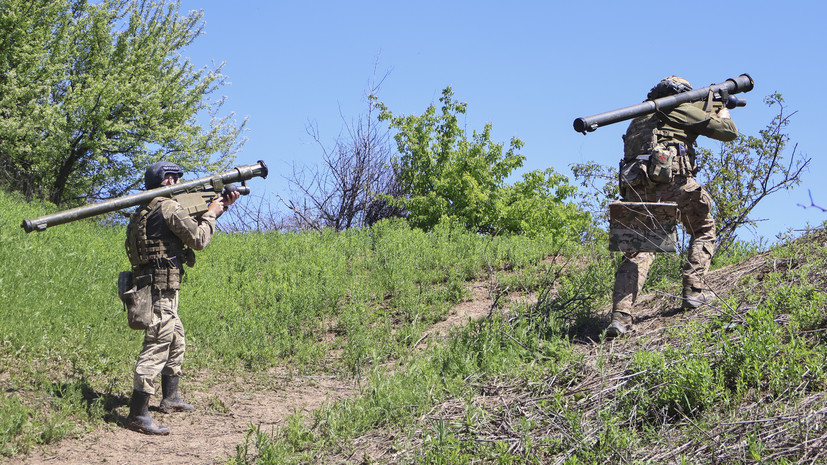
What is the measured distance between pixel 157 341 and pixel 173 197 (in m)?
1.33

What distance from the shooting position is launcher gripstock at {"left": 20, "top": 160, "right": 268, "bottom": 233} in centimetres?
639

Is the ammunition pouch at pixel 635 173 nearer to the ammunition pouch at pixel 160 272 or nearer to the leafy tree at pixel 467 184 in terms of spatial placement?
the ammunition pouch at pixel 160 272

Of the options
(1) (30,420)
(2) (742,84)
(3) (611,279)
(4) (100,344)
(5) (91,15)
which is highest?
(5) (91,15)

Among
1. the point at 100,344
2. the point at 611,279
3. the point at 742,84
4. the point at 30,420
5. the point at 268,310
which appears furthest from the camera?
the point at 268,310

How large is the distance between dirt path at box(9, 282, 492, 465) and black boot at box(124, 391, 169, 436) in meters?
0.06

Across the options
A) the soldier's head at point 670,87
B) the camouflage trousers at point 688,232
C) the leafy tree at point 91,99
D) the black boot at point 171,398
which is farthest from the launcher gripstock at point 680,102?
the leafy tree at point 91,99

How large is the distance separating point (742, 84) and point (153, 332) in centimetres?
623

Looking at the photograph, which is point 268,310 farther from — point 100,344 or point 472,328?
point 472,328

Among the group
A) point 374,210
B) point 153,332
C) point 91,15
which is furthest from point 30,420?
point 91,15

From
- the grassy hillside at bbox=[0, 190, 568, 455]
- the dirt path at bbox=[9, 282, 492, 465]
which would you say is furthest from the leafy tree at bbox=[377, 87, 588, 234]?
the dirt path at bbox=[9, 282, 492, 465]

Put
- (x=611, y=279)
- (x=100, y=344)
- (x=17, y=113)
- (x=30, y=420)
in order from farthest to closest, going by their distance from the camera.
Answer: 1. (x=17, y=113)
2. (x=611, y=279)
3. (x=100, y=344)
4. (x=30, y=420)

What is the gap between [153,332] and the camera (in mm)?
6496

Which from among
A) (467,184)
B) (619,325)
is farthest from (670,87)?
(467,184)

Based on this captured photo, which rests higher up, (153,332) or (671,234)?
(671,234)
